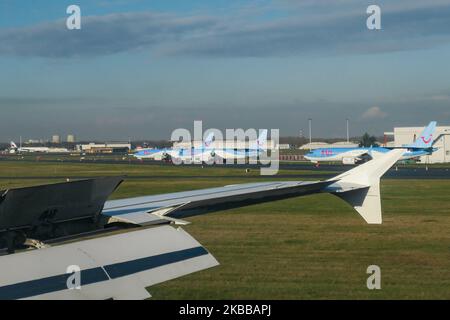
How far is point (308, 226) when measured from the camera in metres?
19.4

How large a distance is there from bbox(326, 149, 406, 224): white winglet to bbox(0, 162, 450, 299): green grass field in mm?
3019

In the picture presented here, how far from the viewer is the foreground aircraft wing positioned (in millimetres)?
3756

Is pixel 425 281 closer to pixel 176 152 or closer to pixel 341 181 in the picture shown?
pixel 341 181

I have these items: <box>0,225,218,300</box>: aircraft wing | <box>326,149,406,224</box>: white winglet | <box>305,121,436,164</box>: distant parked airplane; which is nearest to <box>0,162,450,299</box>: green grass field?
<box>326,149,406,224</box>: white winglet

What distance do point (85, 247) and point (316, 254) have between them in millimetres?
10552

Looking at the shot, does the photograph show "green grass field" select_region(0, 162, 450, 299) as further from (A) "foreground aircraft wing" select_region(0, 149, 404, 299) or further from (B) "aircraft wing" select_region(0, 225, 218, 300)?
(B) "aircraft wing" select_region(0, 225, 218, 300)

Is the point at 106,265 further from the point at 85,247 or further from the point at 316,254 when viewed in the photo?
the point at 316,254

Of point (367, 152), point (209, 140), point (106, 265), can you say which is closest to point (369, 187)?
point (106, 265)

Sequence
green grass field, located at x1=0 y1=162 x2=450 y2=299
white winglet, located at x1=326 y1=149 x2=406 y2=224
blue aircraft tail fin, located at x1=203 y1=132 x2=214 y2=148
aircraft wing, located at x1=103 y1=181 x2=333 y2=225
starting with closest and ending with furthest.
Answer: aircraft wing, located at x1=103 y1=181 x2=333 y2=225
white winglet, located at x1=326 y1=149 x2=406 y2=224
green grass field, located at x1=0 y1=162 x2=450 y2=299
blue aircraft tail fin, located at x1=203 y1=132 x2=214 y2=148

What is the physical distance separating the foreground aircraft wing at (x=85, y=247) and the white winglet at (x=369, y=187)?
2230 mm

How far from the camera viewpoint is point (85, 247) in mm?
4215

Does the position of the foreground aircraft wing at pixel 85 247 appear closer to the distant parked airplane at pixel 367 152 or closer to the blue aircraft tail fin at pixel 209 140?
the distant parked airplane at pixel 367 152

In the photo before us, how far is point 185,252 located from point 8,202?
1354mm

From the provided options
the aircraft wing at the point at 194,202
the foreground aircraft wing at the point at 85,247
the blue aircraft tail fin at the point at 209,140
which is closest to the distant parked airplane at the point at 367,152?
the blue aircraft tail fin at the point at 209,140
